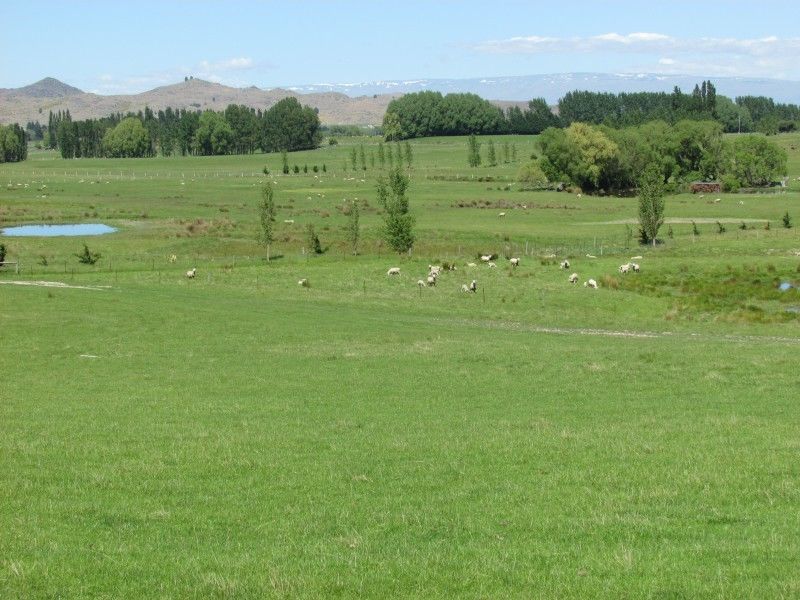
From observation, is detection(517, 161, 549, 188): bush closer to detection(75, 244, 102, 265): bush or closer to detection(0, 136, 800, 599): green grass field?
detection(75, 244, 102, 265): bush

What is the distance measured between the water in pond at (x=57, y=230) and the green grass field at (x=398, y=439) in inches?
1323

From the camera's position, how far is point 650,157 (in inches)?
5910

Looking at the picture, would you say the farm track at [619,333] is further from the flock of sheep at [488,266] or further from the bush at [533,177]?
the bush at [533,177]

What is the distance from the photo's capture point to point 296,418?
2130 centimetres

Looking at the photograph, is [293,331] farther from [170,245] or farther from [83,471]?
[170,245]

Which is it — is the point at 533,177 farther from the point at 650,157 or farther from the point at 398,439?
the point at 398,439

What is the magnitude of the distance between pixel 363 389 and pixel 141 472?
11.1 meters

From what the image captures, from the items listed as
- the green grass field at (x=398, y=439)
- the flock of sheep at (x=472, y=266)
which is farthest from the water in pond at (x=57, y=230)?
the flock of sheep at (x=472, y=266)

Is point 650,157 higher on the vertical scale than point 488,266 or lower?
higher

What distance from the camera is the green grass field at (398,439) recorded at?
33.9ft

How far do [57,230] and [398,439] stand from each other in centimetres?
8764

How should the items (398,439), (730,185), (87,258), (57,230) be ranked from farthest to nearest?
(730,185) → (57,230) → (87,258) → (398,439)

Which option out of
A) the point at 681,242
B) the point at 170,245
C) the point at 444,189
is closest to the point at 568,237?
the point at 681,242

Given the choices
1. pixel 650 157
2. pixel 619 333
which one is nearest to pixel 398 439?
pixel 619 333
